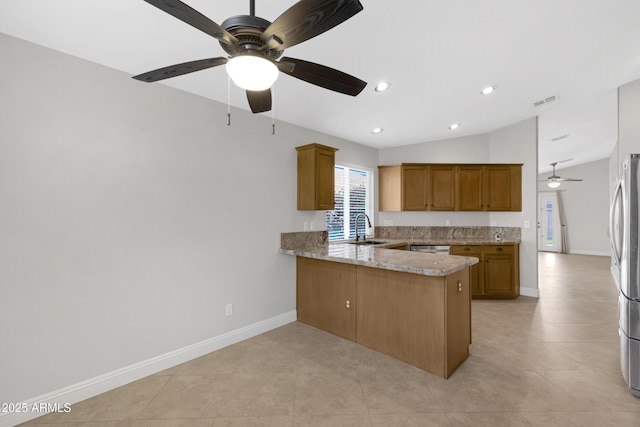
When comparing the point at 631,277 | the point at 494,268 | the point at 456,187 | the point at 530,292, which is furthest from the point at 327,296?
the point at 530,292

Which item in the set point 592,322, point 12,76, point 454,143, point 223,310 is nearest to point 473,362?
point 592,322

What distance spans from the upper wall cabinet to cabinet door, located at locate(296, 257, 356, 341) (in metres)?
2.31

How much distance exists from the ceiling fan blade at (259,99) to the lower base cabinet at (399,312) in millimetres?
1872

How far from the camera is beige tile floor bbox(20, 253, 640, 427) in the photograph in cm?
194

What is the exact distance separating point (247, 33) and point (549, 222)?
12.3 metres

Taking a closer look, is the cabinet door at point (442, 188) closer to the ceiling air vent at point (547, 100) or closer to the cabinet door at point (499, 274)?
the cabinet door at point (499, 274)

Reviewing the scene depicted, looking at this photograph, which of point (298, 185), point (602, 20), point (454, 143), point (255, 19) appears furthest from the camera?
point (454, 143)

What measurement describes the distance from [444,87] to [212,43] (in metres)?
2.55

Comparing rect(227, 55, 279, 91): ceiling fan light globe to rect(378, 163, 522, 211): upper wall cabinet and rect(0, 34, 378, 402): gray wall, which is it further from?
rect(378, 163, 522, 211): upper wall cabinet

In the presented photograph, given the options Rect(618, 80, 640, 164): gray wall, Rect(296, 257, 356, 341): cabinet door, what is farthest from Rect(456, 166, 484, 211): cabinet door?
Rect(296, 257, 356, 341): cabinet door

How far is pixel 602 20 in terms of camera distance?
2.43 meters

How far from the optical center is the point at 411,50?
99.8 inches

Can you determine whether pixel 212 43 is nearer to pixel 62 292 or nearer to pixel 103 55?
pixel 103 55

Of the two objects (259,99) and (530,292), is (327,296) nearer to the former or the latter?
(259,99)
